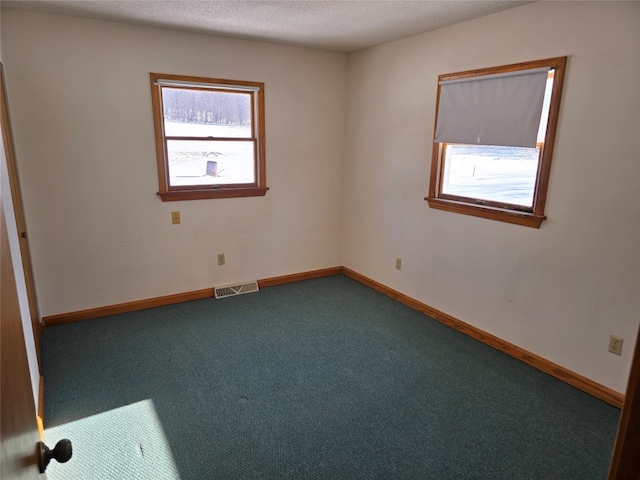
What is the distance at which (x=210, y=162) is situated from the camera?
152 inches

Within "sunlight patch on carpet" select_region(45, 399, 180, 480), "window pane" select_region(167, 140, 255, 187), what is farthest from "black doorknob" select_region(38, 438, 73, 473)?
"window pane" select_region(167, 140, 255, 187)

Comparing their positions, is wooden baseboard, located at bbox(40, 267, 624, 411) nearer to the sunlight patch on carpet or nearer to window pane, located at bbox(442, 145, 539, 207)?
the sunlight patch on carpet

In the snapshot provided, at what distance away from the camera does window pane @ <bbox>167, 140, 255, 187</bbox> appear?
3689 mm

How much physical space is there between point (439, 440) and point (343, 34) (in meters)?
3.19

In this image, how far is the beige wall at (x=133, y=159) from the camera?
3.05 m

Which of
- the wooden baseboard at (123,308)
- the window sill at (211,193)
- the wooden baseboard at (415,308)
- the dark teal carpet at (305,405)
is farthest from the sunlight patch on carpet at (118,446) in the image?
the window sill at (211,193)

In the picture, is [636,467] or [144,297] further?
[144,297]

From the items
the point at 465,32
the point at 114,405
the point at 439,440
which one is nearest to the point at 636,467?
the point at 439,440

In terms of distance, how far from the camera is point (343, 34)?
3467 mm

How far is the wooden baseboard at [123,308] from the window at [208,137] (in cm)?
95

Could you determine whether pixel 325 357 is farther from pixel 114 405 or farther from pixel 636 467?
pixel 636 467

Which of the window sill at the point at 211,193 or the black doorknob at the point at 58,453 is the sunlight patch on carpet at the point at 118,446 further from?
the window sill at the point at 211,193

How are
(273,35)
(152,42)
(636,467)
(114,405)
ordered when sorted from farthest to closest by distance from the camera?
1. (273,35)
2. (152,42)
3. (114,405)
4. (636,467)

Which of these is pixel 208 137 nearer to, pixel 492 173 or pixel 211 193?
pixel 211 193
